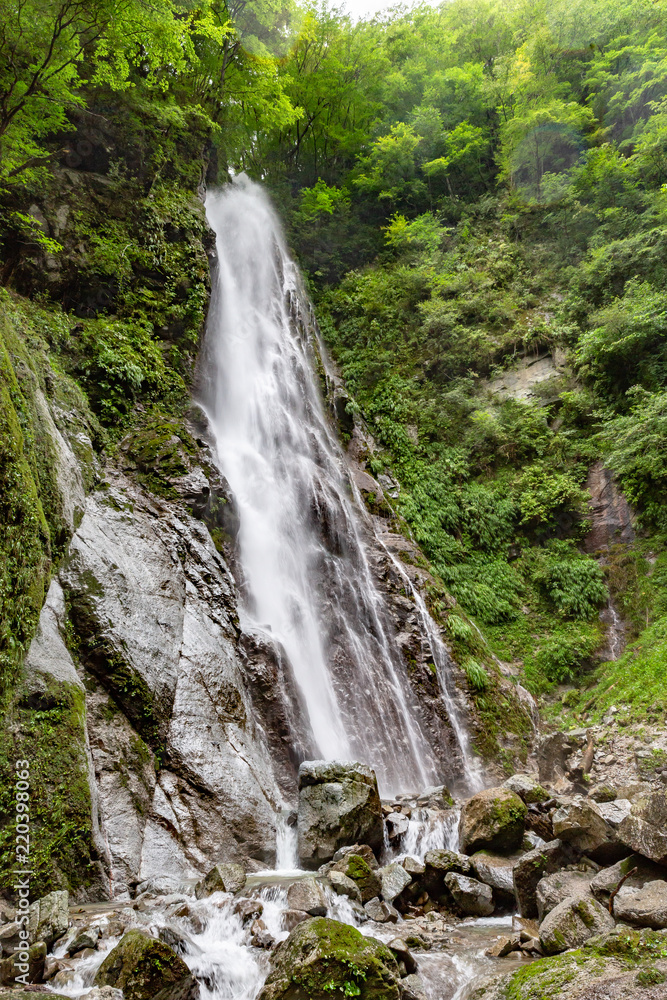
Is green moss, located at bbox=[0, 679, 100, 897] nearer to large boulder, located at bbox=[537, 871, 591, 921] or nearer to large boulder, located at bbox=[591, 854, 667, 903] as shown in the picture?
large boulder, located at bbox=[537, 871, 591, 921]

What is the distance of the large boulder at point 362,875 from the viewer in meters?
5.18

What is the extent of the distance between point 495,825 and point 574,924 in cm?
238

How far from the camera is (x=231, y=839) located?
5973mm

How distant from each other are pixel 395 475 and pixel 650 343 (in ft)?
25.5

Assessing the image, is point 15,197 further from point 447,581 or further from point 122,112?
point 447,581

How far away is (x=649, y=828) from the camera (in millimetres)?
4211

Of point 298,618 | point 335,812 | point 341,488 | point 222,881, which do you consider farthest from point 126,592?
point 341,488

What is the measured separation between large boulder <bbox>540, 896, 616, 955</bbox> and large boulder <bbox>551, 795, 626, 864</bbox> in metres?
0.98

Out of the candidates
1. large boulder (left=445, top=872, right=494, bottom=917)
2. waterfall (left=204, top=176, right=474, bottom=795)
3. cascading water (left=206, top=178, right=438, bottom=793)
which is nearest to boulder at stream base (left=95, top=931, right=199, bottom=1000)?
large boulder (left=445, top=872, right=494, bottom=917)

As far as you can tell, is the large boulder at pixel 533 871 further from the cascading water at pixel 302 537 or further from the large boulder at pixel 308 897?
the cascading water at pixel 302 537

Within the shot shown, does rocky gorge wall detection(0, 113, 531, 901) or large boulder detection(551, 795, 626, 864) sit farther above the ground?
rocky gorge wall detection(0, 113, 531, 901)

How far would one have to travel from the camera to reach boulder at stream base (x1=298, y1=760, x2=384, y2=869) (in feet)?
19.7

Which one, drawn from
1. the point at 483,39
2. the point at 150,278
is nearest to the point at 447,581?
the point at 150,278

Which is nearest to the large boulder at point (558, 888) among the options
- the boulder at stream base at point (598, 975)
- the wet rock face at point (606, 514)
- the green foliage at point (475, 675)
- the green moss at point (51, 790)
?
the boulder at stream base at point (598, 975)
